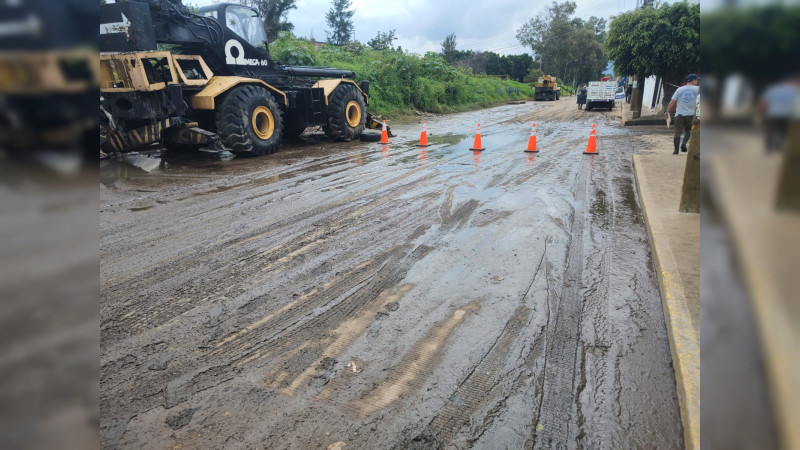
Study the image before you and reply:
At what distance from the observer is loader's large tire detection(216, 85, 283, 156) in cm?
937

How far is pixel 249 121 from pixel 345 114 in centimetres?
355

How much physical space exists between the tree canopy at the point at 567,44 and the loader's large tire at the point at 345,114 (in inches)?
2284

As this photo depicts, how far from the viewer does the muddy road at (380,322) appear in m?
2.52

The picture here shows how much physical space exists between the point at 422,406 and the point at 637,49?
16914 mm

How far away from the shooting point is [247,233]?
5262 millimetres

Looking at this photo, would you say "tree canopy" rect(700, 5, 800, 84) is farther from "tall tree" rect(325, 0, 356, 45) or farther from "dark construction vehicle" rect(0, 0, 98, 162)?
"tall tree" rect(325, 0, 356, 45)

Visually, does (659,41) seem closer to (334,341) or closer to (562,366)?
(562,366)

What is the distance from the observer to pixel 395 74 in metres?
24.4

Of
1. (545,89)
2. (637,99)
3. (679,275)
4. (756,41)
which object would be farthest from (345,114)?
(545,89)

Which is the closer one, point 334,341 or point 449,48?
point 334,341

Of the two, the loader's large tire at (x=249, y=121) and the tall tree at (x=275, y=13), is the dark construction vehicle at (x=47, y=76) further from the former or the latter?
the tall tree at (x=275, y=13)

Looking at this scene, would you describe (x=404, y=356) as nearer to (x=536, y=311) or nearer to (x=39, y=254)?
(x=536, y=311)

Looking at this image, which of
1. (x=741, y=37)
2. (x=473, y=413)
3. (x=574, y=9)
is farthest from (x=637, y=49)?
(x=574, y=9)

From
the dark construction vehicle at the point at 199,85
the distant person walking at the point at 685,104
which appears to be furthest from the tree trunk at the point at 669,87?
the dark construction vehicle at the point at 199,85
